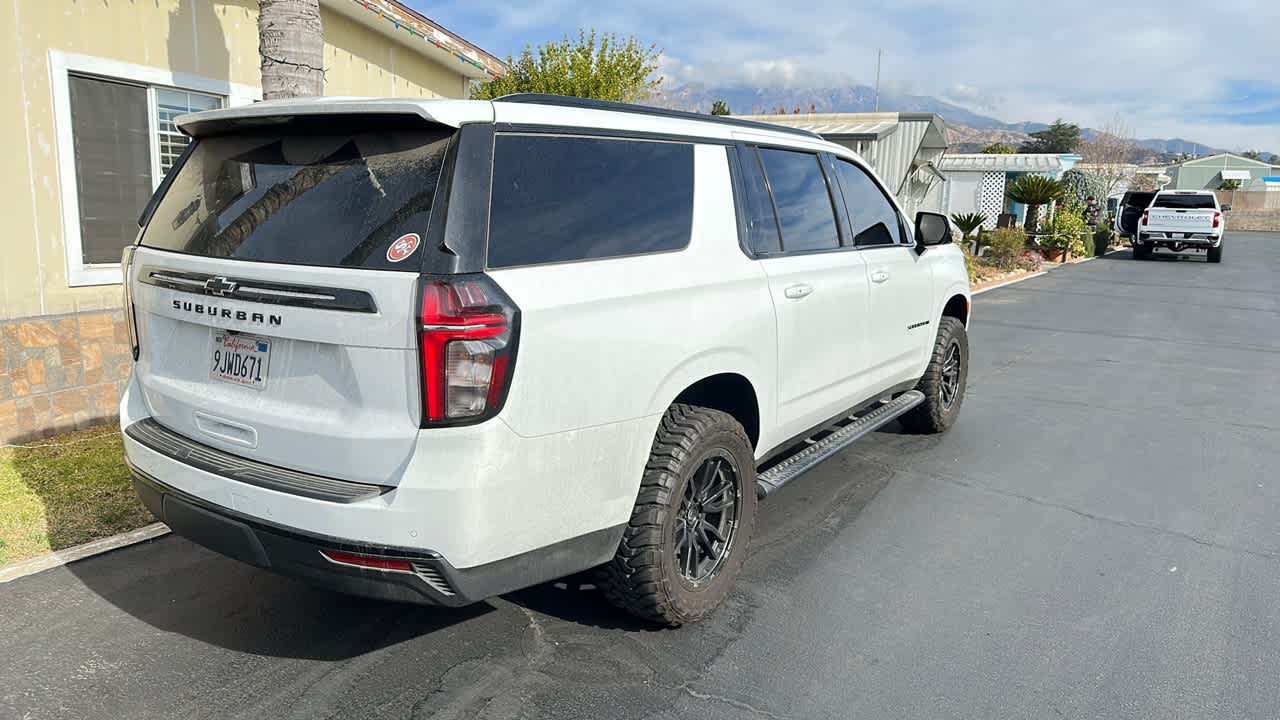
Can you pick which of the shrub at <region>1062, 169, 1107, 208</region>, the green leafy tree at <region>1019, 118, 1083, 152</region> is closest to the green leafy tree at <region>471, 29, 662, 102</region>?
the shrub at <region>1062, 169, 1107, 208</region>

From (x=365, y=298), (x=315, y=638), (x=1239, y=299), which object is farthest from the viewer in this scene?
(x=1239, y=299)

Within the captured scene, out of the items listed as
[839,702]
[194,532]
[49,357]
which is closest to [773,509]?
[839,702]

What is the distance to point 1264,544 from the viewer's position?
4.75 m

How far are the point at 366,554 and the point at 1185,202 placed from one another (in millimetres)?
29250

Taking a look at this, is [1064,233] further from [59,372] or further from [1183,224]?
[59,372]

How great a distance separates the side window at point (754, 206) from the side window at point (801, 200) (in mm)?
74

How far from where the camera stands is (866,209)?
530cm

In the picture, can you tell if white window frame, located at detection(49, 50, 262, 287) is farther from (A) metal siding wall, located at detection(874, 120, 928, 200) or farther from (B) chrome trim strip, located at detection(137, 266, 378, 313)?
(A) metal siding wall, located at detection(874, 120, 928, 200)

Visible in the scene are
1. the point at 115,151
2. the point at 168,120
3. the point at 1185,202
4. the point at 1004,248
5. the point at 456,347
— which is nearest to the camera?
the point at 456,347

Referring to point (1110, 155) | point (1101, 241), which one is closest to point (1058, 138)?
point (1110, 155)

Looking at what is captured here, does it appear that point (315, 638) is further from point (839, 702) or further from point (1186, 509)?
point (1186, 509)

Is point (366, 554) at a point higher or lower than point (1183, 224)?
lower

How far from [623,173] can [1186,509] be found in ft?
13.0

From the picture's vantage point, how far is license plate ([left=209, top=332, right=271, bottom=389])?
9.77ft
